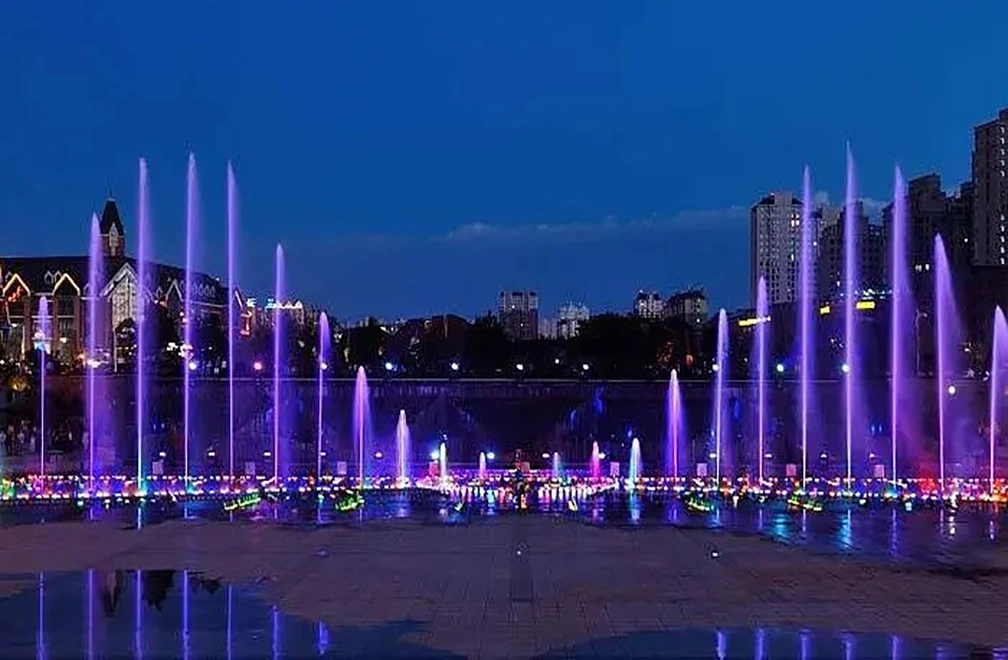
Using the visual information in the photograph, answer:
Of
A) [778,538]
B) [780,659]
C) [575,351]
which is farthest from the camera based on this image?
[575,351]

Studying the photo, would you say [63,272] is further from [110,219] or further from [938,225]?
[938,225]

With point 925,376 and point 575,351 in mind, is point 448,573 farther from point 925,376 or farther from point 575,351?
point 575,351

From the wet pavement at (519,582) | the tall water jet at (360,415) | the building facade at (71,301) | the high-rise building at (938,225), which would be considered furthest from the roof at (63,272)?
the wet pavement at (519,582)

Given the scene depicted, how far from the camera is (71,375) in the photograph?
7712cm

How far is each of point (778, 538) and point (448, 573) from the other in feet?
23.3

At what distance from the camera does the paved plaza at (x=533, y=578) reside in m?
14.3

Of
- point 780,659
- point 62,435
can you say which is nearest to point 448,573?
point 780,659

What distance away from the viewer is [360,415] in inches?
2410

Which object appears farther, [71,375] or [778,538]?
[71,375]

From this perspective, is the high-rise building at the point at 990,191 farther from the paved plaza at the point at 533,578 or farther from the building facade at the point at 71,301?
the paved plaza at the point at 533,578

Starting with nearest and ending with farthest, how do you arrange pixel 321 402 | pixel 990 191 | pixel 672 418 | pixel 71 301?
pixel 321 402 → pixel 672 418 → pixel 990 191 → pixel 71 301

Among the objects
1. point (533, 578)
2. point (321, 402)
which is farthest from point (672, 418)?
point (533, 578)

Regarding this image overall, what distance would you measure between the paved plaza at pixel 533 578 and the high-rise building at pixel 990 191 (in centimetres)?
10312

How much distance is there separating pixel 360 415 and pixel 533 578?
43.9 m
